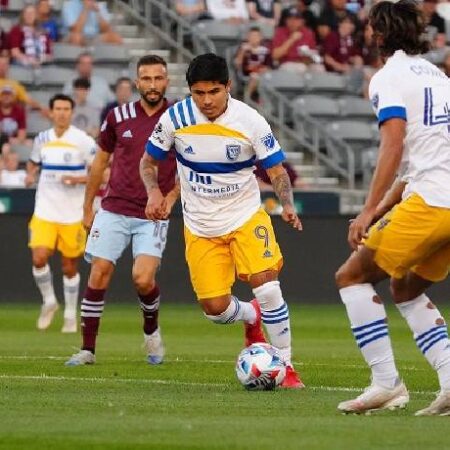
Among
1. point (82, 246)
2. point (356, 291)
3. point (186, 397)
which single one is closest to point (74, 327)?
point (82, 246)

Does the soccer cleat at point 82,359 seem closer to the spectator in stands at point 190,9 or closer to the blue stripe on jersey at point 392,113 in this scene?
the blue stripe on jersey at point 392,113

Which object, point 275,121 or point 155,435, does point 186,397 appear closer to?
point 155,435

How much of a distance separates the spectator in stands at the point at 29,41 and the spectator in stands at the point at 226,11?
3276mm

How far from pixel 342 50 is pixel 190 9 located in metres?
2.81

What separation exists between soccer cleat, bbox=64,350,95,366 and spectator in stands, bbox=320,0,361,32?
15160 mm

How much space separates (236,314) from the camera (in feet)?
38.8

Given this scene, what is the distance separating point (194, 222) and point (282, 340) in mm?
1052

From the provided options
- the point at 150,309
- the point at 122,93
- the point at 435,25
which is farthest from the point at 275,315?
the point at 435,25

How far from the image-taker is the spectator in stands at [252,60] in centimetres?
2581

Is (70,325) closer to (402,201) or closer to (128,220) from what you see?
(128,220)

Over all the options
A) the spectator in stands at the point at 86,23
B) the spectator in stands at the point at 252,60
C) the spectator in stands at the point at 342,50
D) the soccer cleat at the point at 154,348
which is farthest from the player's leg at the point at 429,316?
the spectator in stands at the point at 342,50

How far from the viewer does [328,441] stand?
791 cm

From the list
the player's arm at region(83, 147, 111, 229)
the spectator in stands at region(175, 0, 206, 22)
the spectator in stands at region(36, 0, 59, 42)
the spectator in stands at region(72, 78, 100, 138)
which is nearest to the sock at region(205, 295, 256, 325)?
the player's arm at region(83, 147, 111, 229)

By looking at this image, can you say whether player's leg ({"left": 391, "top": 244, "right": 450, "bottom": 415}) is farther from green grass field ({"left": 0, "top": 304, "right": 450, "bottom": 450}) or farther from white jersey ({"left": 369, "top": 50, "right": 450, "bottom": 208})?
white jersey ({"left": 369, "top": 50, "right": 450, "bottom": 208})
